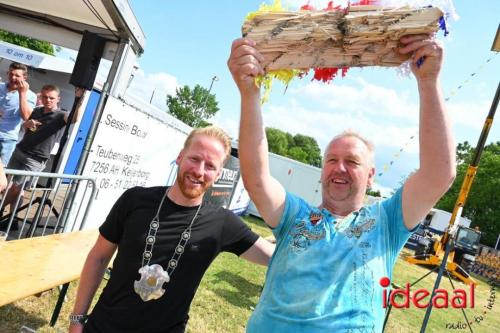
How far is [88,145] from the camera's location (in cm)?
520

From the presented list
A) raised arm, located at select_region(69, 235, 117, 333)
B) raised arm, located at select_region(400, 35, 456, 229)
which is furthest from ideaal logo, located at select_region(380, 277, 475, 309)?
raised arm, located at select_region(69, 235, 117, 333)

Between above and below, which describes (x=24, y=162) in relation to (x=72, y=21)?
below

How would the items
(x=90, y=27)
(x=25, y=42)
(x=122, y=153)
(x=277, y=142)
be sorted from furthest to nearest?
1. (x=277, y=142)
2. (x=25, y=42)
3. (x=90, y=27)
4. (x=122, y=153)

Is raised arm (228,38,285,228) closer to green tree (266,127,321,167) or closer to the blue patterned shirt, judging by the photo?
the blue patterned shirt

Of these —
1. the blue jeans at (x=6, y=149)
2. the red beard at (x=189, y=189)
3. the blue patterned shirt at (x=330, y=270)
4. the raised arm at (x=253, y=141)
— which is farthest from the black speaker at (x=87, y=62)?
the blue patterned shirt at (x=330, y=270)

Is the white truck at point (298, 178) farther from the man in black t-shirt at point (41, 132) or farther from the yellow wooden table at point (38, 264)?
the yellow wooden table at point (38, 264)

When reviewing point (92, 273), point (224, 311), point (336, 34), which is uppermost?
point (336, 34)

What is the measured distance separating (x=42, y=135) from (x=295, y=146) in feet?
271

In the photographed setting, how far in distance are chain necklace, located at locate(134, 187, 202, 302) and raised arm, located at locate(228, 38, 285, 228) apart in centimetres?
Result: 58

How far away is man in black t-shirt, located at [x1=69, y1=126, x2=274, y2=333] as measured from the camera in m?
1.89

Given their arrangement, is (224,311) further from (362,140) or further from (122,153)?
(362,140)

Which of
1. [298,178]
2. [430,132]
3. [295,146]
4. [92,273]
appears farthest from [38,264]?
[295,146]

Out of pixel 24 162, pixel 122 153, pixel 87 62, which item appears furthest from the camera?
pixel 122 153

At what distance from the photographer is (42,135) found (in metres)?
5.88
